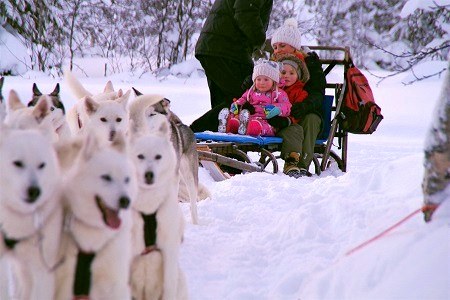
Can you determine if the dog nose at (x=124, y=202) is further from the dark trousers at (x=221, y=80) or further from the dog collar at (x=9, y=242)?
A: the dark trousers at (x=221, y=80)

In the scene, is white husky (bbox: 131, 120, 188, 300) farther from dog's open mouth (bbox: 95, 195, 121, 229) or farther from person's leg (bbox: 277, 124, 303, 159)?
person's leg (bbox: 277, 124, 303, 159)

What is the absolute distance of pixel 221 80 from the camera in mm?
7203

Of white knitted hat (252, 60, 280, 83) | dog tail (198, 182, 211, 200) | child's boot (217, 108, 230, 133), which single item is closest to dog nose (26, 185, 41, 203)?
dog tail (198, 182, 211, 200)

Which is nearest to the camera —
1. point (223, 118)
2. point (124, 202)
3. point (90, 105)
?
point (124, 202)

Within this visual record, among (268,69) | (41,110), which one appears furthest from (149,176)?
(268,69)

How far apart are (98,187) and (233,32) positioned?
5.50 metres

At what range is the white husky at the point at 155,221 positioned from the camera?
2227 mm

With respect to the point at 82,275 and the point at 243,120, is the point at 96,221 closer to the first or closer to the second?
the point at 82,275

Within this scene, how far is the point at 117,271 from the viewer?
193cm

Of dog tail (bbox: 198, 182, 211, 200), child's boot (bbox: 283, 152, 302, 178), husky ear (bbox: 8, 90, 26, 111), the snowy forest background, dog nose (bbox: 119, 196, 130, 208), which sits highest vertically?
dog nose (bbox: 119, 196, 130, 208)

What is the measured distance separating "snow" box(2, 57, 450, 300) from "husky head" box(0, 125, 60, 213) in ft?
4.10

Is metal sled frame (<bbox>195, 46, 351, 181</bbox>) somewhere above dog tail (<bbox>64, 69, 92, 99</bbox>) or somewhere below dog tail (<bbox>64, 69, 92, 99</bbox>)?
below

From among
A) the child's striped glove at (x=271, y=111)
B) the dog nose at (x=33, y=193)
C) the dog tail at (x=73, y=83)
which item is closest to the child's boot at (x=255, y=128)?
the child's striped glove at (x=271, y=111)

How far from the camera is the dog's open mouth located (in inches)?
72.7
